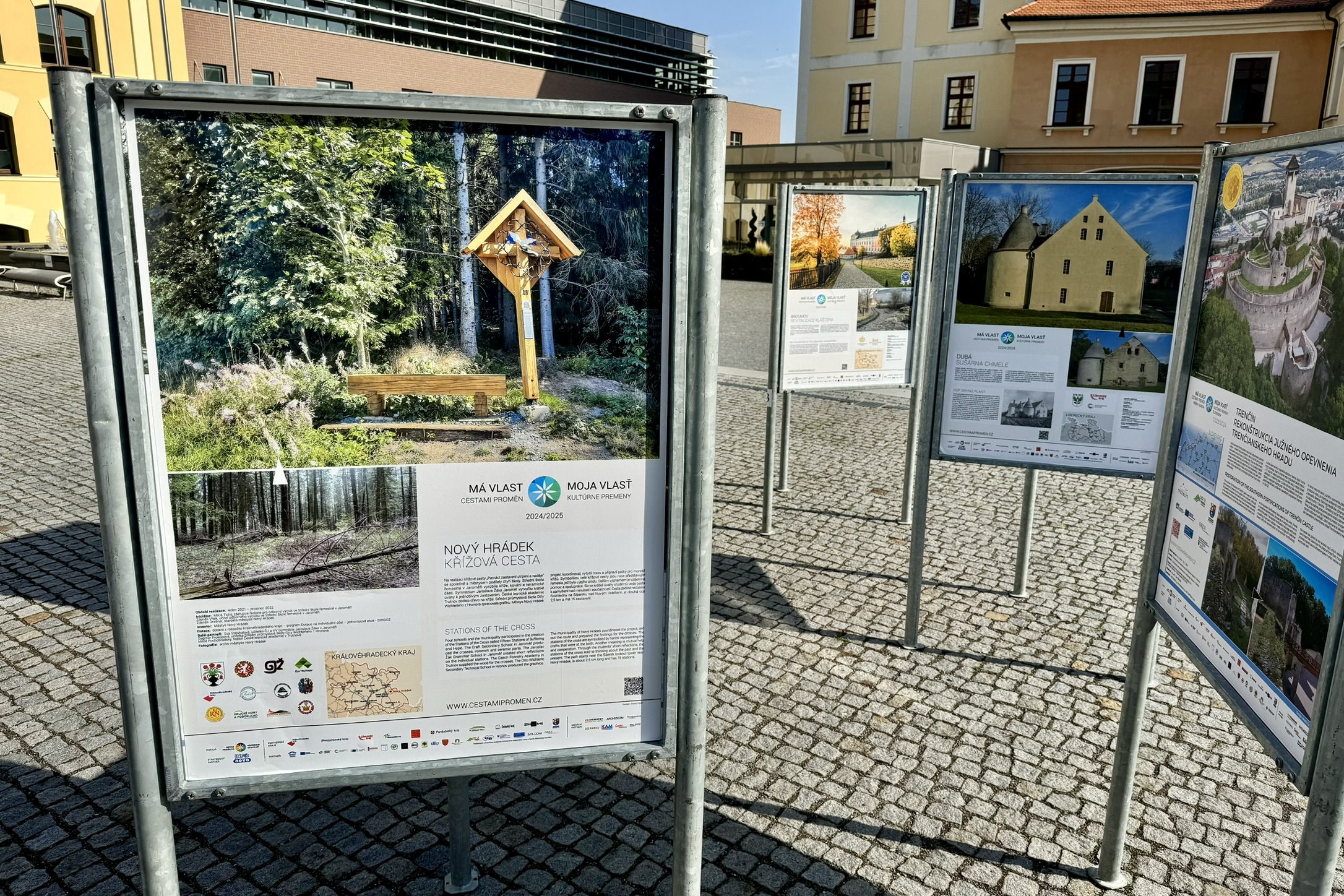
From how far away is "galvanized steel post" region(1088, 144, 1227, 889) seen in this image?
317 centimetres

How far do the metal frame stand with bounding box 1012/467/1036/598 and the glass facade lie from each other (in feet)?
153

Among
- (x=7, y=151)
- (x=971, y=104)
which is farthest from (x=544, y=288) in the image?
(x=971, y=104)

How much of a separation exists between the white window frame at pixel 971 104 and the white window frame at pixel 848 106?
3.00m

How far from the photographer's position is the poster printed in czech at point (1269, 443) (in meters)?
2.34

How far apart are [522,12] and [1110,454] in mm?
59699

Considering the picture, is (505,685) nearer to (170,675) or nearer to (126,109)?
(170,675)

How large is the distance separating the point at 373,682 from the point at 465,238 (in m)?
1.07

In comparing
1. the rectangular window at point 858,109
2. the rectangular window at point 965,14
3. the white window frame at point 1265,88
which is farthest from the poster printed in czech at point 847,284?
the rectangular window at point 858,109

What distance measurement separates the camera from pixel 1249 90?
33.7 meters

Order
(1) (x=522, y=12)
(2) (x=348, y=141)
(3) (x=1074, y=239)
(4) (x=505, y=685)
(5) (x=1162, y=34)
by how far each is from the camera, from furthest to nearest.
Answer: (1) (x=522, y=12)
(5) (x=1162, y=34)
(3) (x=1074, y=239)
(4) (x=505, y=685)
(2) (x=348, y=141)

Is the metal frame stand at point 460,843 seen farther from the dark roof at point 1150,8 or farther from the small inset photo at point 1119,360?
the dark roof at point 1150,8

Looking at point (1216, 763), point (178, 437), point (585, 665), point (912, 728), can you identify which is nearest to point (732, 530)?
point (912, 728)

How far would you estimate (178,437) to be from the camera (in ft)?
6.96

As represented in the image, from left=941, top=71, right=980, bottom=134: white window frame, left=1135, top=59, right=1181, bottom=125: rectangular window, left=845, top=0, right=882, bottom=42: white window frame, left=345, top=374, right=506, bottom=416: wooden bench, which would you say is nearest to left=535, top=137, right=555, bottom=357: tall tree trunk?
left=345, top=374, right=506, bottom=416: wooden bench
